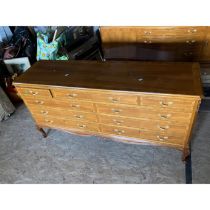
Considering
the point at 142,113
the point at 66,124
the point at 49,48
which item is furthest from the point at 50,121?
the point at 142,113

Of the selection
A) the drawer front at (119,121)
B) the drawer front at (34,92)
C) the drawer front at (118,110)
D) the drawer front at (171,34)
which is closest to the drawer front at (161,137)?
the drawer front at (119,121)

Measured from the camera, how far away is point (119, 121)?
1749 mm

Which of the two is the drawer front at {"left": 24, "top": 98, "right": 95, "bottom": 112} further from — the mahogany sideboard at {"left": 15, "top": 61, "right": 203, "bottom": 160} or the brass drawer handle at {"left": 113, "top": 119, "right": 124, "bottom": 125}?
the brass drawer handle at {"left": 113, "top": 119, "right": 124, "bottom": 125}

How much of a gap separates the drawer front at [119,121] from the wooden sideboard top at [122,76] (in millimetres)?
311

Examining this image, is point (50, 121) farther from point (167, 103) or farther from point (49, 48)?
point (167, 103)

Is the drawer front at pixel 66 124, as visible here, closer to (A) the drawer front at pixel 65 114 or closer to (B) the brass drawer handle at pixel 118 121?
(A) the drawer front at pixel 65 114

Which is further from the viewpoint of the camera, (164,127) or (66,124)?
(66,124)

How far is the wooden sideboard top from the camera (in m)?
1.46

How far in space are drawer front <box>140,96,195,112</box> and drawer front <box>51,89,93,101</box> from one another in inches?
16.6

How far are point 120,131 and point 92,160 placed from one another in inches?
16.4

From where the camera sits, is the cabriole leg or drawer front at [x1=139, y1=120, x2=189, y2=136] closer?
drawer front at [x1=139, y1=120, x2=189, y2=136]

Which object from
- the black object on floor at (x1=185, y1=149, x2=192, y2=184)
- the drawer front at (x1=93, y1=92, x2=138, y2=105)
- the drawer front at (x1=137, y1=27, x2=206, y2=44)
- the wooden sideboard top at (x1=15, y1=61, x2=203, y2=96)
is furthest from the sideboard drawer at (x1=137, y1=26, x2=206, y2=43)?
the black object on floor at (x1=185, y1=149, x2=192, y2=184)

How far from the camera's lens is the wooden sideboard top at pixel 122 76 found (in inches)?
57.4

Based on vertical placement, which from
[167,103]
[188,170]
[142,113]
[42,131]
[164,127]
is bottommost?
[188,170]
